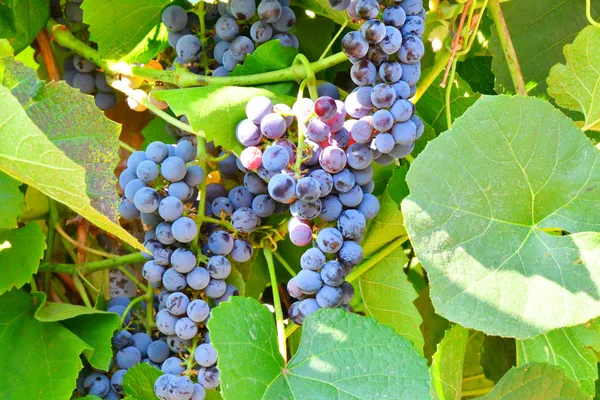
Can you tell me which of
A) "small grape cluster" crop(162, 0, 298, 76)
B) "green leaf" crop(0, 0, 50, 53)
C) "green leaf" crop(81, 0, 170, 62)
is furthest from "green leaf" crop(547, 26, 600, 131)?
"green leaf" crop(0, 0, 50, 53)

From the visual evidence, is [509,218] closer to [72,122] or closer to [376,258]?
[376,258]

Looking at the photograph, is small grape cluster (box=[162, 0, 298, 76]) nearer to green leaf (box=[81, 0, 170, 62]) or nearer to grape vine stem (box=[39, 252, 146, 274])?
green leaf (box=[81, 0, 170, 62])

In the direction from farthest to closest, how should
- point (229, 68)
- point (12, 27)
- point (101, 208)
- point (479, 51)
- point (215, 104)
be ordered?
1. point (479, 51)
2. point (12, 27)
3. point (229, 68)
4. point (215, 104)
5. point (101, 208)

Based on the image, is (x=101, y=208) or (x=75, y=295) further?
(x=75, y=295)

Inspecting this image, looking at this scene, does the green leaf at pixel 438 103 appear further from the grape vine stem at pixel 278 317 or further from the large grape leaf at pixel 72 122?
the large grape leaf at pixel 72 122

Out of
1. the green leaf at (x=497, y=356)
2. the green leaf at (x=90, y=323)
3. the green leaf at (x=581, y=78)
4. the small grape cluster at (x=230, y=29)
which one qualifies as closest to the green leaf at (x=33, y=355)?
the green leaf at (x=90, y=323)

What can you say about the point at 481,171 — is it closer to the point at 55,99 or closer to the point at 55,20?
the point at 55,99

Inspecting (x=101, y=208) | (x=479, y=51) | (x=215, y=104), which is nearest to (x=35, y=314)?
(x=101, y=208)
